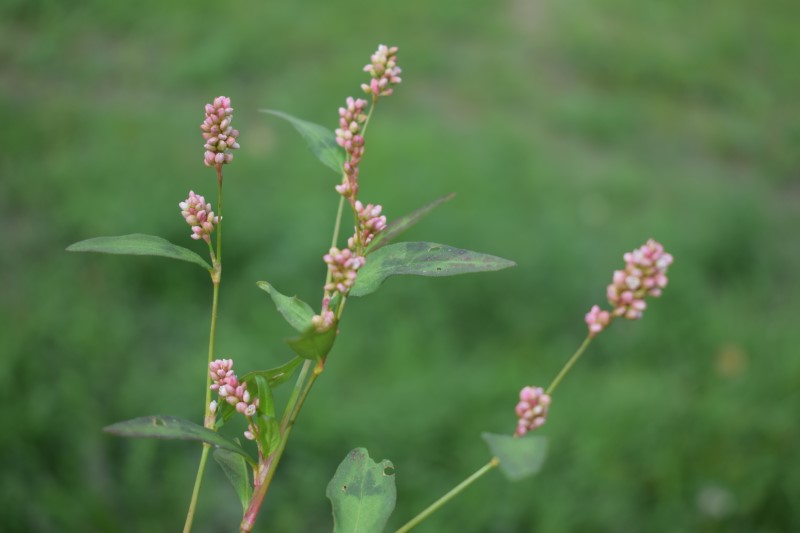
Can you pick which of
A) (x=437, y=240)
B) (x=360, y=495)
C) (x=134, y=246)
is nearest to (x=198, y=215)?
(x=134, y=246)

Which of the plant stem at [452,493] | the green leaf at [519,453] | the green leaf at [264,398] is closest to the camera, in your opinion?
the green leaf at [519,453]

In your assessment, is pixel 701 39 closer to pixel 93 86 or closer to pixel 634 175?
pixel 634 175

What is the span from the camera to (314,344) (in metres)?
0.73

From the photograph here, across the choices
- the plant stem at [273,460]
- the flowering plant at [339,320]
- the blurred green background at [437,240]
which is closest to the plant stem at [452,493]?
the flowering plant at [339,320]

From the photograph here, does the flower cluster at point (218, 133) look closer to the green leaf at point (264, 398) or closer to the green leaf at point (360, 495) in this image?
the green leaf at point (264, 398)

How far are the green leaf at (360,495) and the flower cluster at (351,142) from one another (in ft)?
0.90

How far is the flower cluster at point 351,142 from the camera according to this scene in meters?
0.84


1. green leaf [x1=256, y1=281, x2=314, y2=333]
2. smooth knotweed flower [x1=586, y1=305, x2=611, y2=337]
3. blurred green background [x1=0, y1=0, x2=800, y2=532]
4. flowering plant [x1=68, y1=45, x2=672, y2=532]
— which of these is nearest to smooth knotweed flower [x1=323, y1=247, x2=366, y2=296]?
flowering plant [x1=68, y1=45, x2=672, y2=532]

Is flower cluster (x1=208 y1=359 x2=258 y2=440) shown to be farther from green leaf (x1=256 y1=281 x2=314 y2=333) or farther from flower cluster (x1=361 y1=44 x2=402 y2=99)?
flower cluster (x1=361 y1=44 x2=402 y2=99)

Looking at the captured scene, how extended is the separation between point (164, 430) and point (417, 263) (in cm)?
27

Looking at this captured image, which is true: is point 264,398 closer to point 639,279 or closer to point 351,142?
point 351,142

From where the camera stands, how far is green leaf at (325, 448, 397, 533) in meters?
0.86

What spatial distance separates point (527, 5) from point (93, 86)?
2.99 m

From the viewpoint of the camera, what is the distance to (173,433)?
0.69 m
